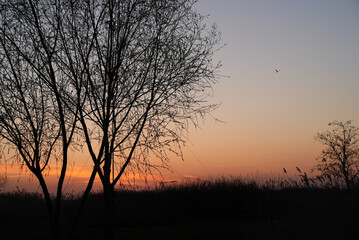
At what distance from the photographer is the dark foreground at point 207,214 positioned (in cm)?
777

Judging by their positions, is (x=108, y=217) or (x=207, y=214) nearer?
(x=108, y=217)

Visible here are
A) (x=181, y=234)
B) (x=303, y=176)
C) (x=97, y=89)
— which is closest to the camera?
(x=97, y=89)

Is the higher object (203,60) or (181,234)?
(203,60)

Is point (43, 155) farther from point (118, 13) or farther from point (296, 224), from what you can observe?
point (296, 224)

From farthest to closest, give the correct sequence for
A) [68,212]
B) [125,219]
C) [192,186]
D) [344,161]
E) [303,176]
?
[344,161] < [192,186] < [68,212] < [125,219] < [303,176]

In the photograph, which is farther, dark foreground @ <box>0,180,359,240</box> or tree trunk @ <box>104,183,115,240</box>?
dark foreground @ <box>0,180,359,240</box>

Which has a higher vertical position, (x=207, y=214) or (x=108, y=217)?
(x=108, y=217)

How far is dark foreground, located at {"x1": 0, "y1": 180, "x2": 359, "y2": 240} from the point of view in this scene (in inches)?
306

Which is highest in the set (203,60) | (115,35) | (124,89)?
(115,35)

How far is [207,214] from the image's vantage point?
1596 cm

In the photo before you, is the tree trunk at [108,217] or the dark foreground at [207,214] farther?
the dark foreground at [207,214]

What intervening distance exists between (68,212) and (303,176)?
11488mm

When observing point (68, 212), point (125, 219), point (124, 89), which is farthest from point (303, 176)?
point (68, 212)

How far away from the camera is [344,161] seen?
27797 millimetres
